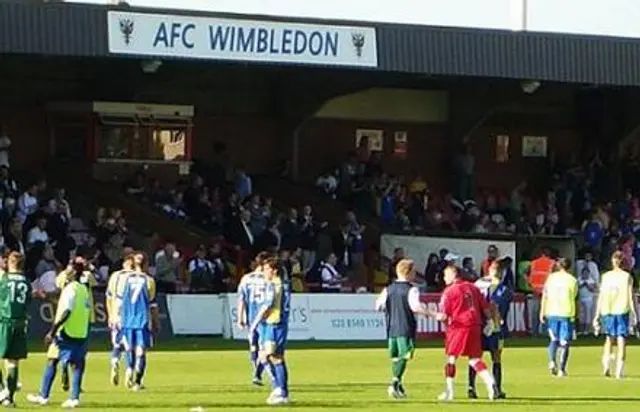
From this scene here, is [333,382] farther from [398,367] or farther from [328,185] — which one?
[328,185]

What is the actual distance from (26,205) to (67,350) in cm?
1742

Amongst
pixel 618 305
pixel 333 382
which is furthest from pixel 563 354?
pixel 333 382

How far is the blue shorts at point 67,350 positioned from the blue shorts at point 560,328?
9.82 m

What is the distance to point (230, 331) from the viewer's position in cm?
3806

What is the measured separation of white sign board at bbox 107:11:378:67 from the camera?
39281 millimetres

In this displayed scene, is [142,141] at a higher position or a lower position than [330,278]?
higher

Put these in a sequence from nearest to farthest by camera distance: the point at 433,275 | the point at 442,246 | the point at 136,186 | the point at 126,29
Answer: the point at 126,29
the point at 433,275
the point at 442,246
the point at 136,186

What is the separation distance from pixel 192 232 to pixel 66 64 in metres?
5.68

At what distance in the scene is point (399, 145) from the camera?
173 feet

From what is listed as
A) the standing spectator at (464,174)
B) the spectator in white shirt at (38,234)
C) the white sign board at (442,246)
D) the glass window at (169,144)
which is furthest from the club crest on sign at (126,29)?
the standing spectator at (464,174)

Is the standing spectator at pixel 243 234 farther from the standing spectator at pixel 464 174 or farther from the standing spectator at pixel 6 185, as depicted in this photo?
the standing spectator at pixel 464 174

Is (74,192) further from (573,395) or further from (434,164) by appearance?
(573,395)

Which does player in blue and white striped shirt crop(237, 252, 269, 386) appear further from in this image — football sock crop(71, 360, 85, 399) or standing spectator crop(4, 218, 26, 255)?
standing spectator crop(4, 218, 26, 255)

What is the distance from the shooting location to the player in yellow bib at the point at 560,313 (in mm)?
29781
